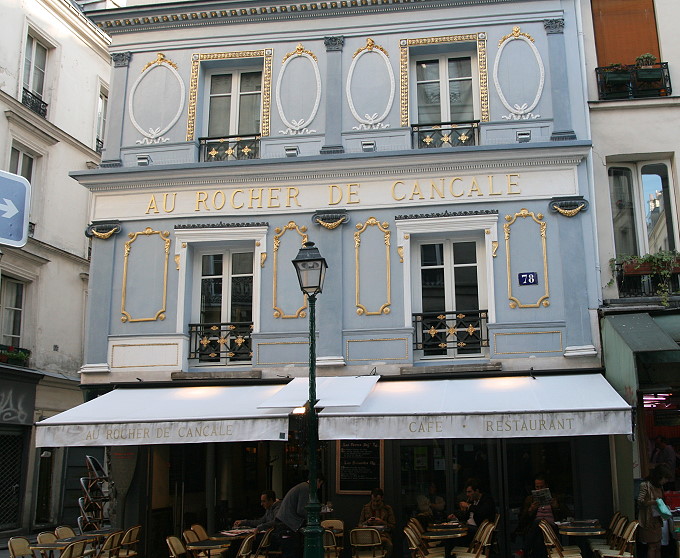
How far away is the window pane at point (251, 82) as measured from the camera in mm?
13164

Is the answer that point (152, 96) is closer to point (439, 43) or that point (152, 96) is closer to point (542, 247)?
point (439, 43)

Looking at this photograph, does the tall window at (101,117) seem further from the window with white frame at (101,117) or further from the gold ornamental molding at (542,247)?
the gold ornamental molding at (542,247)

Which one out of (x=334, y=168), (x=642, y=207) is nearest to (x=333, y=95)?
(x=334, y=168)

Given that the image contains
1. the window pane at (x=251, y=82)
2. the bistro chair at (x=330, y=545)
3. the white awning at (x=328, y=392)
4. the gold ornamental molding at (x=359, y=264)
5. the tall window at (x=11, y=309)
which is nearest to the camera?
the white awning at (x=328, y=392)

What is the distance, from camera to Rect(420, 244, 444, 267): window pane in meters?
12.0

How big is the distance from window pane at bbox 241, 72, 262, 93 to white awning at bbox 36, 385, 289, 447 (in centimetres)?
539

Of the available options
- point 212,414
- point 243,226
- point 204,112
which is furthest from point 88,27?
point 212,414

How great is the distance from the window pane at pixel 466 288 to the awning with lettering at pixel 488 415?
70.0 inches

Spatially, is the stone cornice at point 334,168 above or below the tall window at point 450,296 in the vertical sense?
above

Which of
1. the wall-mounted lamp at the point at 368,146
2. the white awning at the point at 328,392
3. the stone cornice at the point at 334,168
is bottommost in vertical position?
the white awning at the point at 328,392

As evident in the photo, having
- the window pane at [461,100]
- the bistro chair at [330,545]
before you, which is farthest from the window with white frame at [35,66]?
the bistro chair at [330,545]

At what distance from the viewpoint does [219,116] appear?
43.0ft

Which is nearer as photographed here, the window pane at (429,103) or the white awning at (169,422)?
the white awning at (169,422)

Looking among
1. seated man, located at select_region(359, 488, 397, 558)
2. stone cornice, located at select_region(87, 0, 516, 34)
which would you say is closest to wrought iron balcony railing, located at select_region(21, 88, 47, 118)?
stone cornice, located at select_region(87, 0, 516, 34)
